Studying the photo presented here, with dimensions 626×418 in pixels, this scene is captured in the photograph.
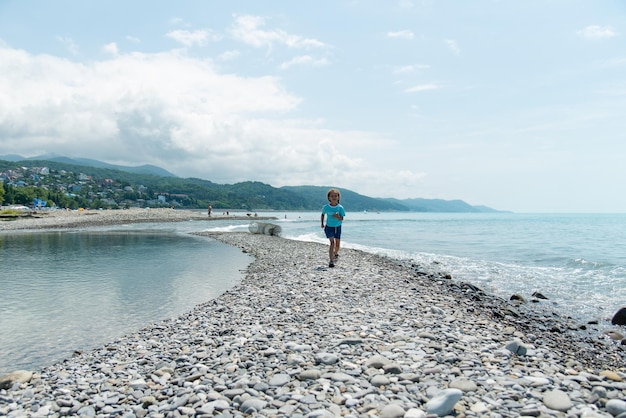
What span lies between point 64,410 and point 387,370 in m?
4.21

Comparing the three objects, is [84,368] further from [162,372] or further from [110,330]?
[110,330]

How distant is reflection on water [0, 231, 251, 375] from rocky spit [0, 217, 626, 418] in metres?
1.05

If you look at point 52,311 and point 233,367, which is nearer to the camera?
point 233,367

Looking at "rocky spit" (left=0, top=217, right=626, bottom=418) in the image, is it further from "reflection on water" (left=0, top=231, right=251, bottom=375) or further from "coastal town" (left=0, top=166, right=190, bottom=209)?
"coastal town" (left=0, top=166, right=190, bottom=209)

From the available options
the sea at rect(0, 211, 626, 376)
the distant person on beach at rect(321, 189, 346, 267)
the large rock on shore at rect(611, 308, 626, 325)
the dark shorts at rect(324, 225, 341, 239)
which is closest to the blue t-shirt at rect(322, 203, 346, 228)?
the distant person on beach at rect(321, 189, 346, 267)

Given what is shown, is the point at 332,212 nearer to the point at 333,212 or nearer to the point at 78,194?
the point at 333,212

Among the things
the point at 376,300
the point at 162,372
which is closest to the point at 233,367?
the point at 162,372

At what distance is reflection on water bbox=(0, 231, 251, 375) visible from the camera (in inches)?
329

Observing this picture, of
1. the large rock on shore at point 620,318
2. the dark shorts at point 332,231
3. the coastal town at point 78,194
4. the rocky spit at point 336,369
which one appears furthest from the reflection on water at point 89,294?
the coastal town at point 78,194

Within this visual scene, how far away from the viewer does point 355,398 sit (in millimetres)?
4844

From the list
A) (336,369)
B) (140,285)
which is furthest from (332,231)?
(336,369)

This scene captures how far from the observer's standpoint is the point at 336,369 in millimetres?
5707

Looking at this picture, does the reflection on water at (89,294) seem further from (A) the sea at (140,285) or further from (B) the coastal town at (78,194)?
(B) the coastal town at (78,194)

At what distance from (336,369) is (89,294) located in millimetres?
10090
